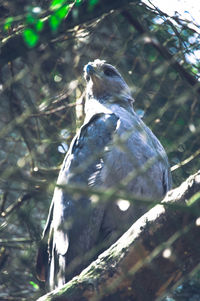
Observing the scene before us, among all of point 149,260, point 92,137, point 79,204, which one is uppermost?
point 149,260

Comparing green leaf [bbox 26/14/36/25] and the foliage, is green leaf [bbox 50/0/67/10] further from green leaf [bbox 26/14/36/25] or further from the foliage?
green leaf [bbox 26/14/36/25]

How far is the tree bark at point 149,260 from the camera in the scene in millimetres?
2029

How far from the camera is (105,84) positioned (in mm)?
4738

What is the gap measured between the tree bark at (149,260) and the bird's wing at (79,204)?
0.98 m

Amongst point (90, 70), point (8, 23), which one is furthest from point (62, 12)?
point (90, 70)

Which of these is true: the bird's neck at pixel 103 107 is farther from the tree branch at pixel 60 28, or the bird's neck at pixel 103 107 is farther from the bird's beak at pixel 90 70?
the tree branch at pixel 60 28

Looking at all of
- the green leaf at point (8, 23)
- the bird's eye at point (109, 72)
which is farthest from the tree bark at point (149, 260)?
the bird's eye at point (109, 72)

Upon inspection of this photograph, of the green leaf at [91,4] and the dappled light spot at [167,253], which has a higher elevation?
the green leaf at [91,4]

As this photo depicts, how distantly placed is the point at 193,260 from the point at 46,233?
6.03 ft

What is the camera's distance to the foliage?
3.87 metres

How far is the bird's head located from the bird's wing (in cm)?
79

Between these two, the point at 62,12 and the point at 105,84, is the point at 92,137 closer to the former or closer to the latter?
the point at 62,12

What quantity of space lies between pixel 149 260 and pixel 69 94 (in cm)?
234

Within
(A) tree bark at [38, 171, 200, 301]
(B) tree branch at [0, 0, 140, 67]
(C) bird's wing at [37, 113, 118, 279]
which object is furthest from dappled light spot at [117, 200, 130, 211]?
(B) tree branch at [0, 0, 140, 67]
